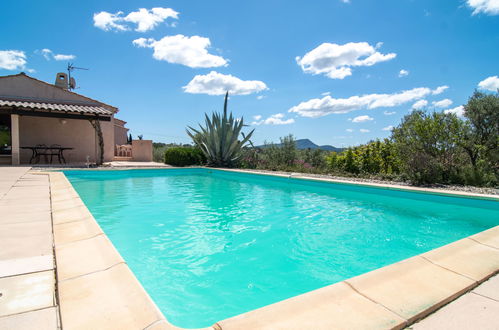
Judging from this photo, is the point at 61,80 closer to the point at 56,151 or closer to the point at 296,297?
the point at 56,151

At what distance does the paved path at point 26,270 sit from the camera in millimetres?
1086

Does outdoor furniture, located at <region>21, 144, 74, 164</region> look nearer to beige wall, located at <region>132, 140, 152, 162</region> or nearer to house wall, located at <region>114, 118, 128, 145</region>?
beige wall, located at <region>132, 140, 152, 162</region>

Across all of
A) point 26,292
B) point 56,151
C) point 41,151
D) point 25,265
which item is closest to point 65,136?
point 56,151

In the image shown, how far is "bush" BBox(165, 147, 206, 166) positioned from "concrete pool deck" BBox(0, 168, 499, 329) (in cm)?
1119

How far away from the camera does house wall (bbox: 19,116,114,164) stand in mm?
11648

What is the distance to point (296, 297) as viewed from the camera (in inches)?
50.1

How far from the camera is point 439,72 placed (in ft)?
30.9

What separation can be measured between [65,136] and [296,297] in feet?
48.8

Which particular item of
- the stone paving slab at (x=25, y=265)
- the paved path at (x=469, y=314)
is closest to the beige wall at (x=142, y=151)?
the stone paving slab at (x=25, y=265)

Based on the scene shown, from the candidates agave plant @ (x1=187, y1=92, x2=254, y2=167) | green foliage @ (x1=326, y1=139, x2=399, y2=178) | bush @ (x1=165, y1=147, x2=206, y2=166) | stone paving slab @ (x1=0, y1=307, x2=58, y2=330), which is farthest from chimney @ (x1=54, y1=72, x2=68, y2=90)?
stone paving slab @ (x1=0, y1=307, x2=58, y2=330)

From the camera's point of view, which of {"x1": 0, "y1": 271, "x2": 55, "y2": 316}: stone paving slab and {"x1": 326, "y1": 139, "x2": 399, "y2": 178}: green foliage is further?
{"x1": 326, "y1": 139, "x2": 399, "y2": 178}: green foliage

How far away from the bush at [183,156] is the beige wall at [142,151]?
8.14 ft

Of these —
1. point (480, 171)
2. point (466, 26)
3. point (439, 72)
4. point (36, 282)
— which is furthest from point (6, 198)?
point (439, 72)

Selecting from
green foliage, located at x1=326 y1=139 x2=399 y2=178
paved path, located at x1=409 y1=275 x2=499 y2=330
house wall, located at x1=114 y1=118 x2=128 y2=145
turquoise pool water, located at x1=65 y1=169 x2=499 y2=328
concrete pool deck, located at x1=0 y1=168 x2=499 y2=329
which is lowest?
turquoise pool water, located at x1=65 y1=169 x2=499 y2=328
